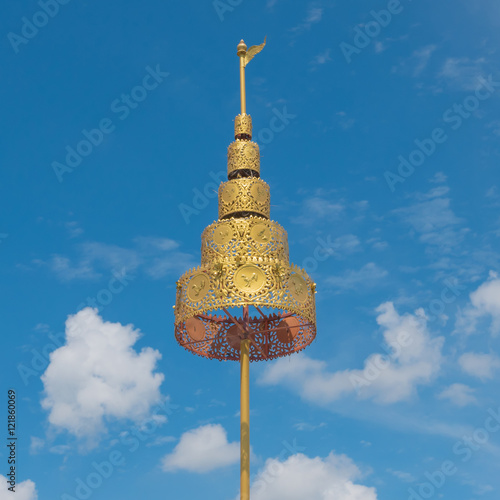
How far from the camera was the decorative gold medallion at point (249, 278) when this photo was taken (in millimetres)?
28719

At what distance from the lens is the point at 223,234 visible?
30078 millimetres

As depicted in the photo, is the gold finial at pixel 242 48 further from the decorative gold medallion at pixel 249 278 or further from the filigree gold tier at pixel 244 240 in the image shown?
the decorative gold medallion at pixel 249 278

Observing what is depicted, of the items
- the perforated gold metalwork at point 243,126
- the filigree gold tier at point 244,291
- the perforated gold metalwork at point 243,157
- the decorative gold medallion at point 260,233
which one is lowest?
the filigree gold tier at point 244,291

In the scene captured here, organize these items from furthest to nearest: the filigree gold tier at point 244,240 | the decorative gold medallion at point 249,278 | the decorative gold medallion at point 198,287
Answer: the filigree gold tier at point 244,240 < the decorative gold medallion at point 198,287 < the decorative gold medallion at point 249,278

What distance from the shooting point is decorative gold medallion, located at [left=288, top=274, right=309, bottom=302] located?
29234mm

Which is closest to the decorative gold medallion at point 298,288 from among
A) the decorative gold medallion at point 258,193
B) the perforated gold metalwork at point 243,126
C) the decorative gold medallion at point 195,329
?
the decorative gold medallion at point 258,193

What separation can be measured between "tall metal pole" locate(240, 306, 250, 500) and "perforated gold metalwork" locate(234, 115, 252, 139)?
22.6 feet

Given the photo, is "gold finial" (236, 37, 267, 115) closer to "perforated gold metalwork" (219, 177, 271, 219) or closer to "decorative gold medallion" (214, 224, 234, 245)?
"perforated gold metalwork" (219, 177, 271, 219)

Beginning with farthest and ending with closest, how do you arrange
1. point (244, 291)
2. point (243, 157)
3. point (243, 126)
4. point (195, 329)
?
1. point (243, 126)
2. point (195, 329)
3. point (243, 157)
4. point (244, 291)

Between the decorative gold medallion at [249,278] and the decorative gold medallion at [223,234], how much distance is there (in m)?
1.31

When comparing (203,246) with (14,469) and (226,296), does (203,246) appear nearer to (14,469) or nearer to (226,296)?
(226,296)

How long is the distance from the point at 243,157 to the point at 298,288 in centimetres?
503

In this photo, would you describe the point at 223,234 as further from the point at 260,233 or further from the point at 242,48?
the point at 242,48

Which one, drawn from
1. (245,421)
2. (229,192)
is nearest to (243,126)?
(229,192)
